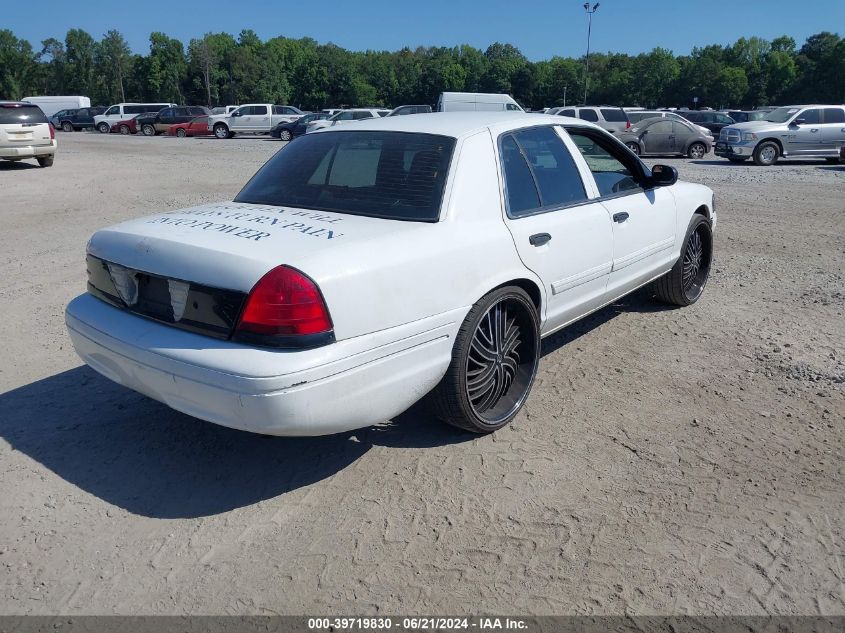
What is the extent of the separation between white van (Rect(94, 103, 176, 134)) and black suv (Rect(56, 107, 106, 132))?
42.7 inches

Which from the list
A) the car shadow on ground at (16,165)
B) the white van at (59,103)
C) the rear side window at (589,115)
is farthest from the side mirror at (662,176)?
the white van at (59,103)

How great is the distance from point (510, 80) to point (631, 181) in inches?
3917

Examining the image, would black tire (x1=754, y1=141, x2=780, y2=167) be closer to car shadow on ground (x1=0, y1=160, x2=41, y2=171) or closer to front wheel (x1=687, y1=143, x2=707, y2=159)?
front wheel (x1=687, y1=143, x2=707, y2=159)

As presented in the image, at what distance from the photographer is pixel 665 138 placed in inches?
864

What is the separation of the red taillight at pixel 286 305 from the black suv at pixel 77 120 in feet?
157

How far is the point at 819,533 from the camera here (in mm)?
2932

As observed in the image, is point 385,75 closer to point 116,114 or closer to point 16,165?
point 116,114

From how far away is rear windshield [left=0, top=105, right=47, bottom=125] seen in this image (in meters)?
16.8

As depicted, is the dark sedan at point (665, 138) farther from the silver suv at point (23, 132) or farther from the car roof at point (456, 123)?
the car roof at point (456, 123)

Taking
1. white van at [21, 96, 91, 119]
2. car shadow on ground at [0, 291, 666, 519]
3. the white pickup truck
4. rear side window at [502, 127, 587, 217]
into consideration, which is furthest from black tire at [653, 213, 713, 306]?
white van at [21, 96, 91, 119]

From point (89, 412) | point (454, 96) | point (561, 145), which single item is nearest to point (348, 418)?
point (89, 412)

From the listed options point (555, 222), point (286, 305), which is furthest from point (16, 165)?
point (286, 305)

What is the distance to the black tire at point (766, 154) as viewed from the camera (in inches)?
775

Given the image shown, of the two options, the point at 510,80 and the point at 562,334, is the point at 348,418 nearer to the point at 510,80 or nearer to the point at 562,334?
the point at 562,334
